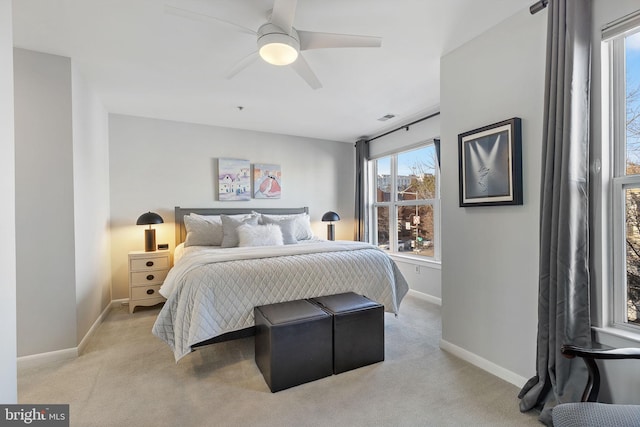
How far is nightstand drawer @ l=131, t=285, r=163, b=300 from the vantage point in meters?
3.59

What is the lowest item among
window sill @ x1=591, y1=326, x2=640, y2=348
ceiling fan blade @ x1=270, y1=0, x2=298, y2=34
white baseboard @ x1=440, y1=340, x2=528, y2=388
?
white baseboard @ x1=440, y1=340, x2=528, y2=388

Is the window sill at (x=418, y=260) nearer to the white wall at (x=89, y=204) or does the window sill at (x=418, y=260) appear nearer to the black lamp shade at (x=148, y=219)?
the black lamp shade at (x=148, y=219)

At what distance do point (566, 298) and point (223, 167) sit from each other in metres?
4.18

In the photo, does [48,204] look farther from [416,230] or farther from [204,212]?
[416,230]

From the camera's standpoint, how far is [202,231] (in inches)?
153

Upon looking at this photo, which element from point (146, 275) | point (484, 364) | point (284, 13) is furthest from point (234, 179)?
point (484, 364)

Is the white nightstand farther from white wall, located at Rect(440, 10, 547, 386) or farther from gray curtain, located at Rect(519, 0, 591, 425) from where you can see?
gray curtain, located at Rect(519, 0, 591, 425)

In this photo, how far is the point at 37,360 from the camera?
238cm

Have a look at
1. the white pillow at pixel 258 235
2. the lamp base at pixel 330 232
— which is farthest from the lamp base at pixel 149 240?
the lamp base at pixel 330 232

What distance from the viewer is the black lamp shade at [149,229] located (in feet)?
12.1

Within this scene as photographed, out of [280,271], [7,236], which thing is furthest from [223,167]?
[7,236]

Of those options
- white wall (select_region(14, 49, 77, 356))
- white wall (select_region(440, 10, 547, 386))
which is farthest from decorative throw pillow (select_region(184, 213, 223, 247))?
white wall (select_region(440, 10, 547, 386))

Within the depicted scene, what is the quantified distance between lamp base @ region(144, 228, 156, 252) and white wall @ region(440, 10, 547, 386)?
3484 mm

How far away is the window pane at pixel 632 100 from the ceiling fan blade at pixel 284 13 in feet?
6.06
